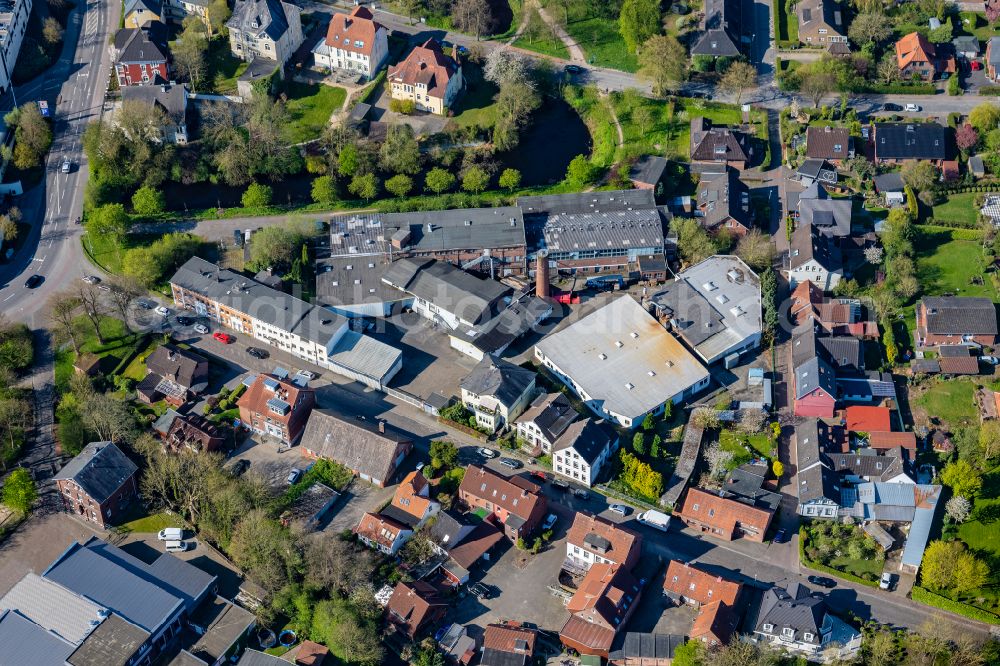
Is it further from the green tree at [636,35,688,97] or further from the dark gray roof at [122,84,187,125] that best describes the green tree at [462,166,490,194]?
the dark gray roof at [122,84,187,125]

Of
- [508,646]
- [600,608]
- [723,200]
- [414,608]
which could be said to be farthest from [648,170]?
[508,646]

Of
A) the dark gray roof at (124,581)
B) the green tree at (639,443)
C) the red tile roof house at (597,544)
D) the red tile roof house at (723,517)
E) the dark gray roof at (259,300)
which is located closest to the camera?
the dark gray roof at (124,581)

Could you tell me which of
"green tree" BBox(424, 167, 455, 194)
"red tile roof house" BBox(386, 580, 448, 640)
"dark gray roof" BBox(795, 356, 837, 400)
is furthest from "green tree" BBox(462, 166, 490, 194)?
"red tile roof house" BBox(386, 580, 448, 640)

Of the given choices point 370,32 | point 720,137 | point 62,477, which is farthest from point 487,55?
point 62,477

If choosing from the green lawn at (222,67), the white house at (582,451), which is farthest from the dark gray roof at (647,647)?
the green lawn at (222,67)

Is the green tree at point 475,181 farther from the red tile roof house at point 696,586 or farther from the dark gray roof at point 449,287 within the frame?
the red tile roof house at point 696,586

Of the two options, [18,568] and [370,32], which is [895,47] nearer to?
[370,32]
